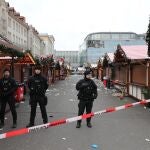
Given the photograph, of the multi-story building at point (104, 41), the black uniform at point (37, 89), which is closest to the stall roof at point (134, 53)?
the black uniform at point (37, 89)

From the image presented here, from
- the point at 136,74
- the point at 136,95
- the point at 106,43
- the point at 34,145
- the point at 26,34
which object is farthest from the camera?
the point at 106,43

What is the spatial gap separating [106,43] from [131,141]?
140 m

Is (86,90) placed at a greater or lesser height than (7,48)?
lesser

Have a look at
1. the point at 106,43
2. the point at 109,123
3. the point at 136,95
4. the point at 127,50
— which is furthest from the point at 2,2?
the point at 106,43

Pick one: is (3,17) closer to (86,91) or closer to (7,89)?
→ (7,89)

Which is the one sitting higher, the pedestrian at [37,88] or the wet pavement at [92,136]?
the pedestrian at [37,88]

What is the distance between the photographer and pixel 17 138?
9.06m

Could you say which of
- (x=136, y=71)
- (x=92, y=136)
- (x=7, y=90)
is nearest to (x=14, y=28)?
(x=136, y=71)

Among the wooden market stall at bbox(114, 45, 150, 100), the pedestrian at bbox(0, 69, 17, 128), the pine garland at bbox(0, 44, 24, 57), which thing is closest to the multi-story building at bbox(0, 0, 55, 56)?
the wooden market stall at bbox(114, 45, 150, 100)

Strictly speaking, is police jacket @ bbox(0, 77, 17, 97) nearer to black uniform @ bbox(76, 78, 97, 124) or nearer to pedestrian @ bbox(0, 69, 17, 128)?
pedestrian @ bbox(0, 69, 17, 128)

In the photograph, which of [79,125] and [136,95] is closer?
[79,125]

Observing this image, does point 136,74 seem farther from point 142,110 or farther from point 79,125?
point 79,125

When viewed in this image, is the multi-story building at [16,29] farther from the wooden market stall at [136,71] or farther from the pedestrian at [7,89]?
the pedestrian at [7,89]

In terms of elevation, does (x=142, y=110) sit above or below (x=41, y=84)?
below
